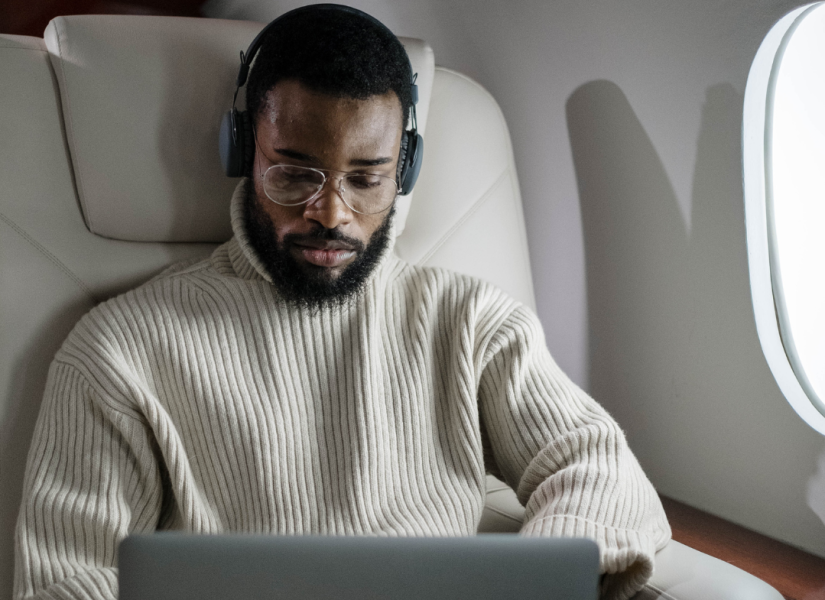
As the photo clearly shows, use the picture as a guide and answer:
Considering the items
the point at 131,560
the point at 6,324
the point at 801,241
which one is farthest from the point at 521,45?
the point at 131,560

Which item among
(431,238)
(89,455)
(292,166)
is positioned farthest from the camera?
(431,238)

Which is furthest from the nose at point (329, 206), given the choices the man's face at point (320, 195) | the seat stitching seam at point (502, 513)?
the seat stitching seam at point (502, 513)

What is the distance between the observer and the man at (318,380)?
3.02ft

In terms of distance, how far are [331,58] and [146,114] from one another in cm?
32

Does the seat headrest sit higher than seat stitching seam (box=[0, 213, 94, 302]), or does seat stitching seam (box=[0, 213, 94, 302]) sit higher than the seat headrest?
the seat headrest

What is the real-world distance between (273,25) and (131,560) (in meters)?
0.82

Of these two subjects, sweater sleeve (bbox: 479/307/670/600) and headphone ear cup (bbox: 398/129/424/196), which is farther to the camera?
headphone ear cup (bbox: 398/129/424/196)

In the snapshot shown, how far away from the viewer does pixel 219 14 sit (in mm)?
2051

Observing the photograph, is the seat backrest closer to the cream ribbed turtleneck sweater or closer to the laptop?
the cream ribbed turtleneck sweater

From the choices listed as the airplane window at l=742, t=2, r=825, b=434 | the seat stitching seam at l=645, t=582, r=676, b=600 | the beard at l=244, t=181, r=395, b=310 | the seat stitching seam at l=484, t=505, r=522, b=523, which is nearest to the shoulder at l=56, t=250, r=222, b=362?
the beard at l=244, t=181, r=395, b=310

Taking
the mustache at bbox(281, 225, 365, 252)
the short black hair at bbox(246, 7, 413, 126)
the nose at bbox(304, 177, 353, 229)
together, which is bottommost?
the mustache at bbox(281, 225, 365, 252)

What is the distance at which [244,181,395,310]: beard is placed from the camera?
1.03m

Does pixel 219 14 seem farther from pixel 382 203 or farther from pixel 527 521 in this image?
pixel 527 521

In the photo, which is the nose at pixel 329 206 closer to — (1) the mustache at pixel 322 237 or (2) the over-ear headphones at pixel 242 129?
(1) the mustache at pixel 322 237
